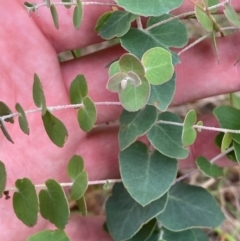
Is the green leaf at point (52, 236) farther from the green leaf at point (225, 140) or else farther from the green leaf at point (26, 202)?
the green leaf at point (225, 140)

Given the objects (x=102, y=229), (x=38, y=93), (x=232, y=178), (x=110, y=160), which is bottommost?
(x=232, y=178)

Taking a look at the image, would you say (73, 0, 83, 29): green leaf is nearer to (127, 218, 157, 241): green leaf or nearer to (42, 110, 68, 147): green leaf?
(42, 110, 68, 147): green leaf

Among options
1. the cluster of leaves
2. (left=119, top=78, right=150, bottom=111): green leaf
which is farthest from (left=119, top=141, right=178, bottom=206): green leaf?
(left=119, top=78, right=150, bottom=111): green leaf

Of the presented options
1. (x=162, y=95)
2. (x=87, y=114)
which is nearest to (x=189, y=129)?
(x=162, y=95)

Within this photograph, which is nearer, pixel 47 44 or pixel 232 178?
pixel 47 44

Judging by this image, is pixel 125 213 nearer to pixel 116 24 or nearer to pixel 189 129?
pixel 189 129

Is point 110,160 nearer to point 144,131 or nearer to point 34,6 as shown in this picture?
point 144,131

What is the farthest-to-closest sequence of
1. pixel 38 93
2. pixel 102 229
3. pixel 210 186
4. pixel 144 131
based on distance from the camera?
pixel 210 186
pixel 102 229
pixel 144 131
pixel 38 93

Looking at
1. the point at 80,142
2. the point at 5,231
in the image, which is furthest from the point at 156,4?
the point at 5,231
